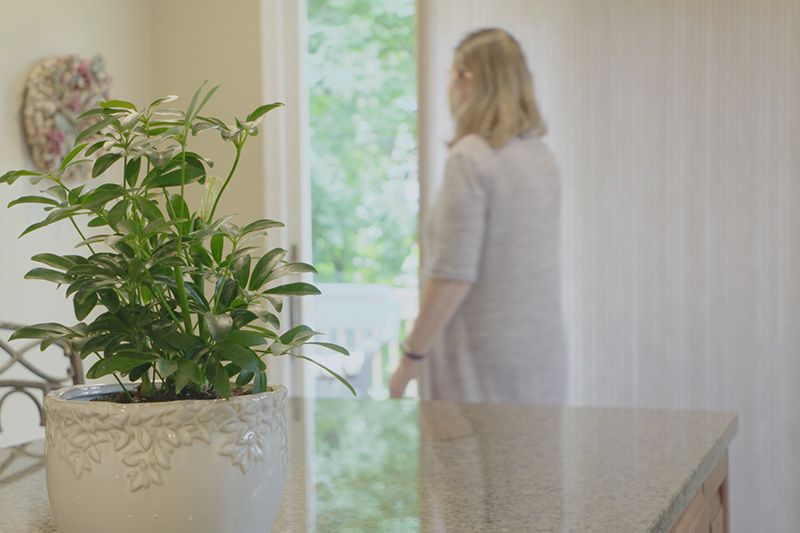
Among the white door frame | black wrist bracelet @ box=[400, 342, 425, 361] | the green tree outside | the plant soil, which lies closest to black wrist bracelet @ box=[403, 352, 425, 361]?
black wrist bracelet @ box=[400, 342, 425, 361]

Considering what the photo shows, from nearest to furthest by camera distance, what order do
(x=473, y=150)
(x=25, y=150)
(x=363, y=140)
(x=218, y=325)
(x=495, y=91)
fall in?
(x=218, y=325) → (x=473, y=150) → (x=495, y=91) → (x=25, y=150) → (x=363, y=140)

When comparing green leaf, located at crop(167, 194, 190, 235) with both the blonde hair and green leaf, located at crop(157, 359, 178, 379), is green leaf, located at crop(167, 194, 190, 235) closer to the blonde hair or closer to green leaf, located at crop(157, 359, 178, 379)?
green leaf, located at crop(157, 359, 178, 379)

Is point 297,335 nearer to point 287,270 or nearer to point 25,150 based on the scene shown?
point 287,270

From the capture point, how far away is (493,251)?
244 centimetres

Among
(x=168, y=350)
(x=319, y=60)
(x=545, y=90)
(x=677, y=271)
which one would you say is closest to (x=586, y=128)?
(x=545, y=90)

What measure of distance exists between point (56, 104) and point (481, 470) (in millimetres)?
2025

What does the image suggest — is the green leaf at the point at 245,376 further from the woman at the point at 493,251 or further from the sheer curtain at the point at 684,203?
the sheer curtain at the point at 684,203

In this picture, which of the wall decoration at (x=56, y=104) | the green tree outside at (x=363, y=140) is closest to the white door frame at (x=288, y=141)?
the wall decoration at (x=56, y=104)

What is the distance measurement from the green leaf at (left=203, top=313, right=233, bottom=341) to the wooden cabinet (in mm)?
605

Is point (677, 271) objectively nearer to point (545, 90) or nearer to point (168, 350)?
point (545, 90)

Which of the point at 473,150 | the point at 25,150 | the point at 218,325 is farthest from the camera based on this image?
the point at 25,150

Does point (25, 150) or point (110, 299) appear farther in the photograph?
point (25, 150)

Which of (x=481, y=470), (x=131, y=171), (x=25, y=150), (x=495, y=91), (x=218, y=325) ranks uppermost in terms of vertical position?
(x=495, y=91)

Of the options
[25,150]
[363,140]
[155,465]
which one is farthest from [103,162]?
[363,140]
